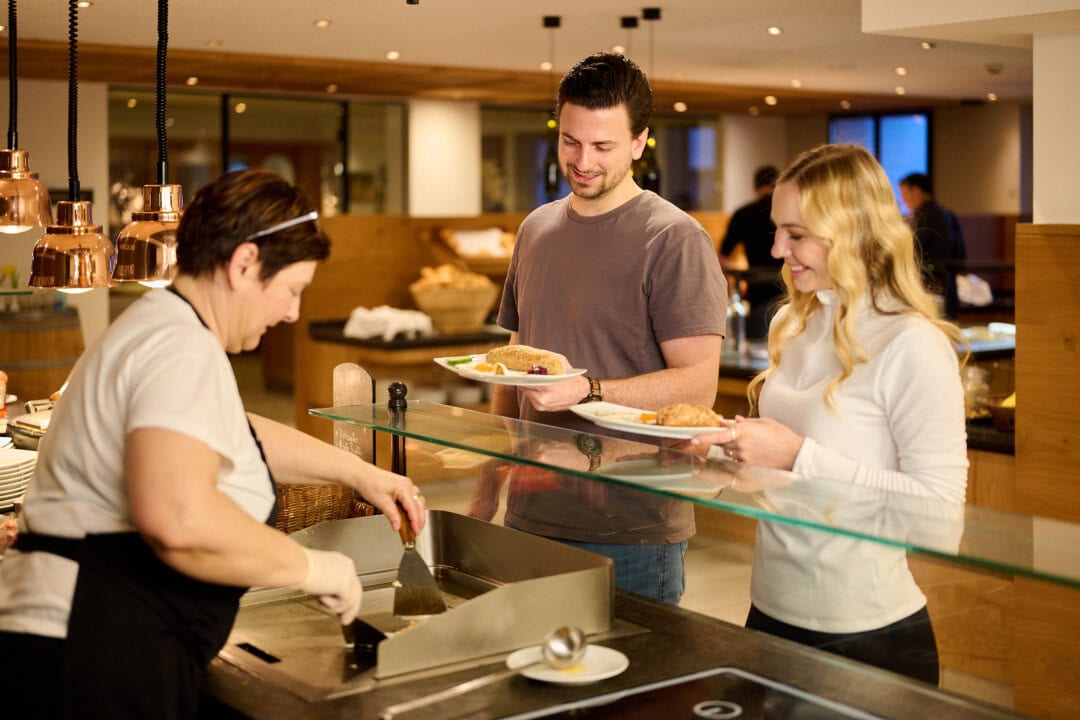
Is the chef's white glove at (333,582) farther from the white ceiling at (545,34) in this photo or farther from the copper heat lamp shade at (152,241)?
the white ceiling at (545,34)

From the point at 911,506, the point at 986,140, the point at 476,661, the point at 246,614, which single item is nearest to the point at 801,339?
the point at 911,506

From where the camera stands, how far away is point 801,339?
90.1 inches

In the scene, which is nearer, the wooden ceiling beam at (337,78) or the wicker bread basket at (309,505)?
the wicker bread basket at (309,505)

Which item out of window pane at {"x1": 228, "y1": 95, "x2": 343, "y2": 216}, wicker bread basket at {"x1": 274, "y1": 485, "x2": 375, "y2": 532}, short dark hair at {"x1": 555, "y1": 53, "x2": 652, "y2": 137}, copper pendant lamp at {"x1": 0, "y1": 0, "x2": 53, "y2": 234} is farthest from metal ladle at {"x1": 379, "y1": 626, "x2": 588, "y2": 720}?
window pane at {"x1": 228, "y1": 95, "x2": 343, "y2": 216}

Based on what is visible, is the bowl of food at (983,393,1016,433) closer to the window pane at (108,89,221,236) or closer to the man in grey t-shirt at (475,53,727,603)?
the man in grey t-shirt at (475,53,727,603)

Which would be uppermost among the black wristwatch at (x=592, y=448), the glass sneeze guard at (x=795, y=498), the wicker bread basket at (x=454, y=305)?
the wicker bread basket at (x=454, y=305)

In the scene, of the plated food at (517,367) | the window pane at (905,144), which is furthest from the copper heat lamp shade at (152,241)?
the window pane at (905,144)

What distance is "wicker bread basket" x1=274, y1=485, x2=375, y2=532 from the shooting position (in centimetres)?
263

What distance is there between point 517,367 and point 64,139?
24.7 feet

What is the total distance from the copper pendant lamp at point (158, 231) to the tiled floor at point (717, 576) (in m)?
Result: 0.78

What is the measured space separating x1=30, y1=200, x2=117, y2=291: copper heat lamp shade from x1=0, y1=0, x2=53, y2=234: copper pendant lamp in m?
0.13

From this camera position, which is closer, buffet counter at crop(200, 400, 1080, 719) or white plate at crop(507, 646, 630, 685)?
buffet counter at crop(200, 400, 1080, 719)

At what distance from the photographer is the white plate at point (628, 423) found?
189 centimetres

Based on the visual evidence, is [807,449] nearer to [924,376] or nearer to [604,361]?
[924,376]
